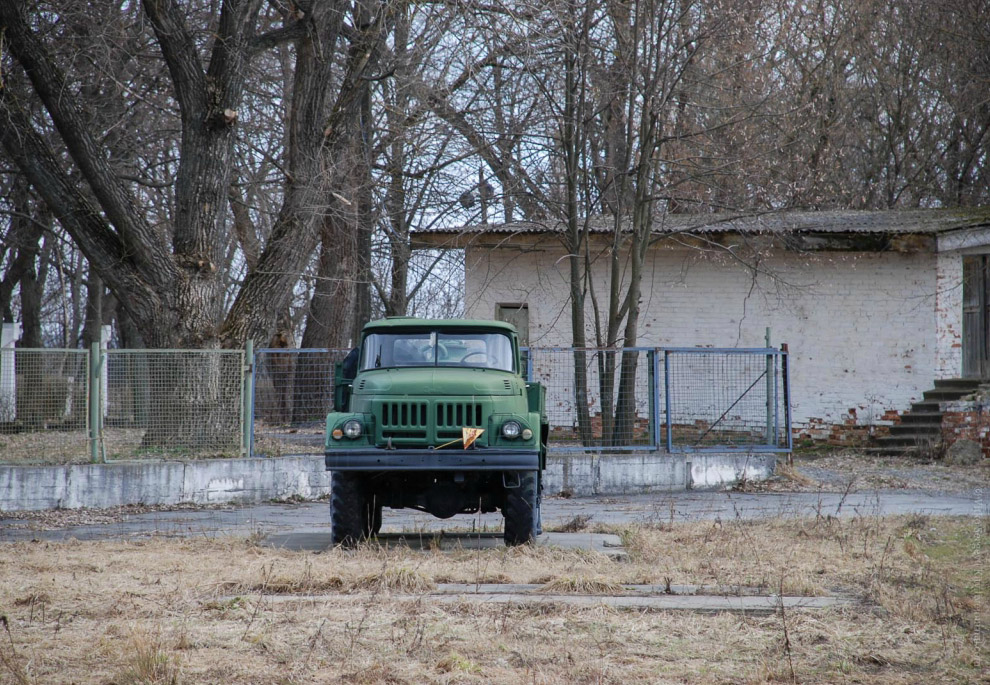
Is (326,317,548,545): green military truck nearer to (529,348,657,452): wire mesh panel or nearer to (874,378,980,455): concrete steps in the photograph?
(529,348,657,452): wire mesh panel

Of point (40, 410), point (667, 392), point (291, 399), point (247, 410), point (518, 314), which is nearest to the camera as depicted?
point (40, 410)

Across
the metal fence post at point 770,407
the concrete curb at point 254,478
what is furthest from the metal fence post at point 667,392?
the metal fence post at point 770,407

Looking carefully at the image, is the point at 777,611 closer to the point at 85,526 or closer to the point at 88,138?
the point at 85,526

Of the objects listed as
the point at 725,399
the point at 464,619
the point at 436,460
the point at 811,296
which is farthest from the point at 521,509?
the point at 811,296

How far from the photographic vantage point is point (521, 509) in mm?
9633

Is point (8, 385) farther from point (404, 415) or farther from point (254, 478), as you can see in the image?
point (404, 415)

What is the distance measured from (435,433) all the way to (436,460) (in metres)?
0.25

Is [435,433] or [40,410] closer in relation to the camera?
[435,433]

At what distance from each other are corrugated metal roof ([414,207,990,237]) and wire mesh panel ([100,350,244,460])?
7005mm

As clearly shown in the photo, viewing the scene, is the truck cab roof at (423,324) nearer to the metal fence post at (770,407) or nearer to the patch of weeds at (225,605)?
the patch of weeds at (225,605)

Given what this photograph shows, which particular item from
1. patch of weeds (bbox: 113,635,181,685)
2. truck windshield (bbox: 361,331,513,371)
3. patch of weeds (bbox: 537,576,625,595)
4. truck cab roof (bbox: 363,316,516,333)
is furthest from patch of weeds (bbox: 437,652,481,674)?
truck cab roof (bbox: 363,316,516,333)

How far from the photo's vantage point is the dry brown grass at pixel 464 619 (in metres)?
5.44

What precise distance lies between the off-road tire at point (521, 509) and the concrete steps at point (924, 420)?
492 inches

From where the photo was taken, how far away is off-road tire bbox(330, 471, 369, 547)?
9672 millimetres
